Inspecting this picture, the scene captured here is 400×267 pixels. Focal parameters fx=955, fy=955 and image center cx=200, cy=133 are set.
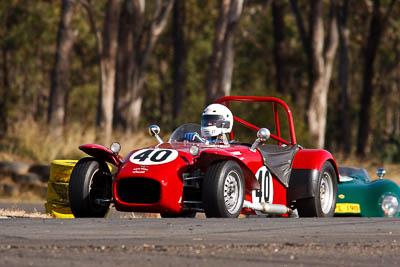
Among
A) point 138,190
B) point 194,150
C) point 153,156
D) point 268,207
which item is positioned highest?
point 194,150

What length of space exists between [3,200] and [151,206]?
1058cm

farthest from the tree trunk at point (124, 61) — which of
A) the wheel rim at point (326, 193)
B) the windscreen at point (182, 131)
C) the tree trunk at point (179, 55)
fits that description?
the windscreen at point (182, 131)

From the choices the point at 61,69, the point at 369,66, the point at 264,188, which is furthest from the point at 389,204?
the point at 369,66

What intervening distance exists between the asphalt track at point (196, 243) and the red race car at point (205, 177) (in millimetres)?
581

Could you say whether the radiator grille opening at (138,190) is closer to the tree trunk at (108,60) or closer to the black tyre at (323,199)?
the black tyre at (323,199)

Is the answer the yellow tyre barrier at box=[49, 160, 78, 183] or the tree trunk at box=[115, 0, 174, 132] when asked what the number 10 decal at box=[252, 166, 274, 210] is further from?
the tree trunk at box=[115, 0, 174, 132]

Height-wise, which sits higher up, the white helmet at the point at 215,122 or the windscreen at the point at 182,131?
the white helmet at the point at 215,122

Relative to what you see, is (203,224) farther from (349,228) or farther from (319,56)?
(319,56)

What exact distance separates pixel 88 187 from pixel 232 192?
1.68 m

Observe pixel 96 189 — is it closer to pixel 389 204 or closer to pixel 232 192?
pixel 232 192

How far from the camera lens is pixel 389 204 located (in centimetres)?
1396

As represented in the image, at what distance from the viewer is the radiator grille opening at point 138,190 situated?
10758 mm

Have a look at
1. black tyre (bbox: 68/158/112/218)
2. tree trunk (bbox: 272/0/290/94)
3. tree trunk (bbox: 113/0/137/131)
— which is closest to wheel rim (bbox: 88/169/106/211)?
black tyre (bbox: 68/158/112/218)

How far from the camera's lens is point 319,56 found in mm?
31688
